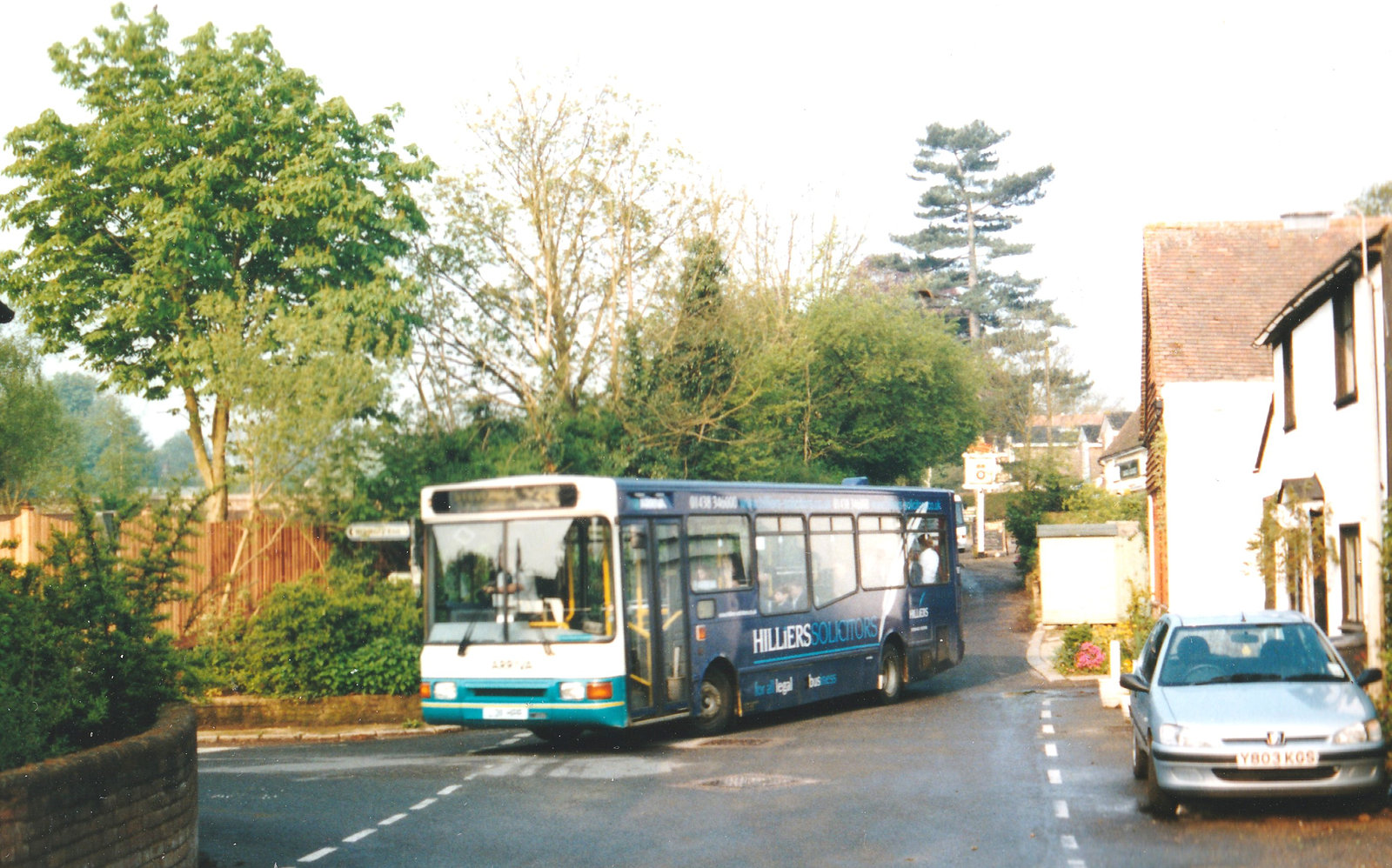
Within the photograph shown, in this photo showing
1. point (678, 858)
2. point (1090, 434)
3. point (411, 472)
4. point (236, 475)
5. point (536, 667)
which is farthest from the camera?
point (1090, 434)

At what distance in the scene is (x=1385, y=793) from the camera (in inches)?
434

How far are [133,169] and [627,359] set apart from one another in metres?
9.88

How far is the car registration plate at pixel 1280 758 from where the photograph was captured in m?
10.1

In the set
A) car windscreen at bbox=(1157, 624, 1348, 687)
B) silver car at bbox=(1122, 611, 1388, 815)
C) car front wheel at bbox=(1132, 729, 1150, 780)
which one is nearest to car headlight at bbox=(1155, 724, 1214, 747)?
silver car at bbox=(1122, 611, 1388, 815)

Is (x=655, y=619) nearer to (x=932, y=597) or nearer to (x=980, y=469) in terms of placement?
(x=932, y=597)

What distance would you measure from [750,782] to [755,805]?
4.22 ft

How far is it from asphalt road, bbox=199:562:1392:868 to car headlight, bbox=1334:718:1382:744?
62 cm

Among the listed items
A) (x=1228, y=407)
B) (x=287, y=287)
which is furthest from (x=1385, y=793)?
(x=287, y=287)

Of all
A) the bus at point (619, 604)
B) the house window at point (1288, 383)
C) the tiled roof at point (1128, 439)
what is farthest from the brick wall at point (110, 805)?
the tiled roof at point (1128, 439)

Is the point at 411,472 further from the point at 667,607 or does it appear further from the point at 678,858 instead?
the point at 678,858

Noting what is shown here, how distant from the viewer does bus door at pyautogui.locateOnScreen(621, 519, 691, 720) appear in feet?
50.4

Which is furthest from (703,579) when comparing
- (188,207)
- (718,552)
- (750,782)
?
(188,207)

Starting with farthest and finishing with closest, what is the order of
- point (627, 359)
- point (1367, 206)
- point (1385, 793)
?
point (627, 359), point (1367, 206), point (1385, 793)

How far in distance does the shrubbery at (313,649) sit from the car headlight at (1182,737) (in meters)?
12.3
